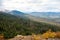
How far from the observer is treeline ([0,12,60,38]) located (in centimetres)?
278

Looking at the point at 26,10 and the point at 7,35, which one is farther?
the point at 26,10

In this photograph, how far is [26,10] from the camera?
2.96m

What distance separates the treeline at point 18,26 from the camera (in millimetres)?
2775

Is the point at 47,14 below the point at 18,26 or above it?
above

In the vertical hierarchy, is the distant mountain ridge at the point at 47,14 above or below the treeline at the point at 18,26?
above

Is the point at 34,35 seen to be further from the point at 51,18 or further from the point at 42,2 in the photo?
the point at 42,2

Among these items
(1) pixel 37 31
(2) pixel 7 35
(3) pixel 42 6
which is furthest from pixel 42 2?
(2) pixel 7 35

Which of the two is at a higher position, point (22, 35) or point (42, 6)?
point (42, 6)

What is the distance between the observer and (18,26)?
2.82 meters

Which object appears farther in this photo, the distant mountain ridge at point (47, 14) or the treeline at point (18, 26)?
the distant mountain ridge at point (47, 14)

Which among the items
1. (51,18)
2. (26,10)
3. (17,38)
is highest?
(26,10)

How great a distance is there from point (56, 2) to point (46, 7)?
0.25 meters

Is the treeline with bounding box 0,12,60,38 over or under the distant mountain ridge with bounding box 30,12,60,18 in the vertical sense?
under

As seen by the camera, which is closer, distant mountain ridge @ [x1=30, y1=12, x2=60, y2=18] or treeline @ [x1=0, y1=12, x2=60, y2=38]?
treeline @ [x1=0, y1=12, x2=60, y2=38]
